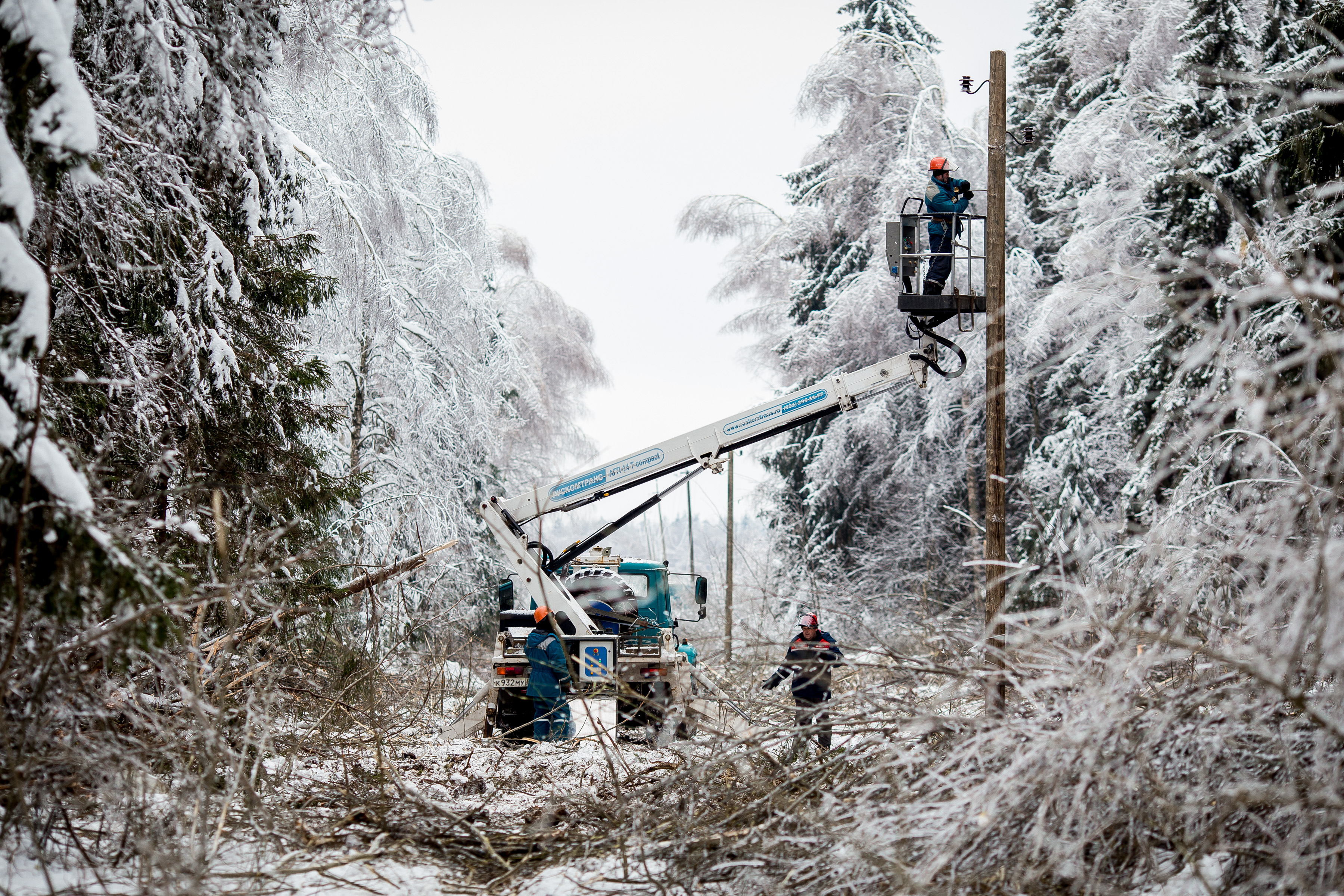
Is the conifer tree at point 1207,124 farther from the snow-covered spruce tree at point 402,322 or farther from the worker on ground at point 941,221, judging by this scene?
the snow-covered spruce tree at point 402,322

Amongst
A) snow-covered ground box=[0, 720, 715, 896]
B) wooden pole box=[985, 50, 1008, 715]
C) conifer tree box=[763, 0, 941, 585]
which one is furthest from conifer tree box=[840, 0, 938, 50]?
snow-covered ground box=[0, 720, 715, 896]

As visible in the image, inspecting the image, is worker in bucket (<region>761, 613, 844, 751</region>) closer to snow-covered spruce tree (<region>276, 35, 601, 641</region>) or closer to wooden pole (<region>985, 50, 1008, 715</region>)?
wooden pole (<region>985, 50, 1008, 715</region>)

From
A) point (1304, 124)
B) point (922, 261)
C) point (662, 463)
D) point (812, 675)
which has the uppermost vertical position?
point (1304, 124)

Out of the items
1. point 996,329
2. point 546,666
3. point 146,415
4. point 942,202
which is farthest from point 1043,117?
point 146,415

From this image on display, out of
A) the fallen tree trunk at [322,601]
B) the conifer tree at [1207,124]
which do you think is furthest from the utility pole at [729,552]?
the conifer tree at [1207,124]

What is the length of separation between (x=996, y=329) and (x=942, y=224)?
142cm

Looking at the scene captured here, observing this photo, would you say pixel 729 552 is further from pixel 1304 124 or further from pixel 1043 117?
pixel 1043 117

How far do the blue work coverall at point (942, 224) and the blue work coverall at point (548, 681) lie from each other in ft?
15.6

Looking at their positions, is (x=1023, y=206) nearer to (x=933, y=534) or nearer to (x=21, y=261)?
(x=933, y=534)

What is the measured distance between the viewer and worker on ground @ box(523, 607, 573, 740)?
8227 mm

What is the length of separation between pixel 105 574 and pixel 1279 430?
5.98 metres

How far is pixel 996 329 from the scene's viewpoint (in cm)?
815

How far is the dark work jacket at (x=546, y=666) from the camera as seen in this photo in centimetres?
823

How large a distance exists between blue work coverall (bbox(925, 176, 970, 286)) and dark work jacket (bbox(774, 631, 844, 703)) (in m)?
3.48
